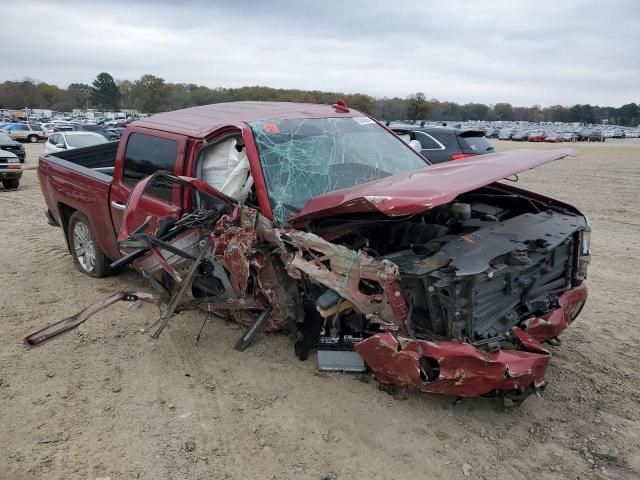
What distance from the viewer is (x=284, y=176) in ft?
12.7

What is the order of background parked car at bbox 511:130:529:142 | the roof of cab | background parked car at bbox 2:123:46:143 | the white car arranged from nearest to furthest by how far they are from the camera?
the roof of cab < the white car < background parked car at bbox 2:123:46:143 < background parked car at bbox 511:130:529:142

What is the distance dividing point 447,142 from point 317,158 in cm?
800

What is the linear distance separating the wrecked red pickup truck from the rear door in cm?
2

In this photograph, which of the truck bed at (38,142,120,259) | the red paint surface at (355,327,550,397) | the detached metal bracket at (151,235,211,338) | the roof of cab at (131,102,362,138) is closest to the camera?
the red paint surface at (355,327,550,397)

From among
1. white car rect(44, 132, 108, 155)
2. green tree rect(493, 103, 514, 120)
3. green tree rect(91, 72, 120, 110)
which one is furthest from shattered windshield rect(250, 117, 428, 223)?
green tree rect(493, 103, 514, 120)

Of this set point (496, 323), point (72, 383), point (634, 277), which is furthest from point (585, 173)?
point (72, 383)

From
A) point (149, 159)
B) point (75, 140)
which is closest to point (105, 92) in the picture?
point (75, 140)

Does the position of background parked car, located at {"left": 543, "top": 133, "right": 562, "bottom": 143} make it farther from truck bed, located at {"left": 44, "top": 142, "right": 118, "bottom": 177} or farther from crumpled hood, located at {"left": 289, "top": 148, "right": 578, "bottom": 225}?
crumpled hood, located at {"left": 289, "top": 148, "right": 578, "bottom": 225}

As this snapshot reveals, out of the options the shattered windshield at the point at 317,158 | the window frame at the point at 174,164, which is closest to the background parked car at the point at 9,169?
the window frame at the point at 174,164

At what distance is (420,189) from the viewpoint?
3.10 meters

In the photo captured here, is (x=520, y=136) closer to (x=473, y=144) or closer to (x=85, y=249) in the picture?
(x=473, y=144)

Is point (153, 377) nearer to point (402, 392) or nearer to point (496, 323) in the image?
point (402, 392)

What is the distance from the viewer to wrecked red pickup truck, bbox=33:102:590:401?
297cm

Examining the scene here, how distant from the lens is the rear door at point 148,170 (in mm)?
4246
